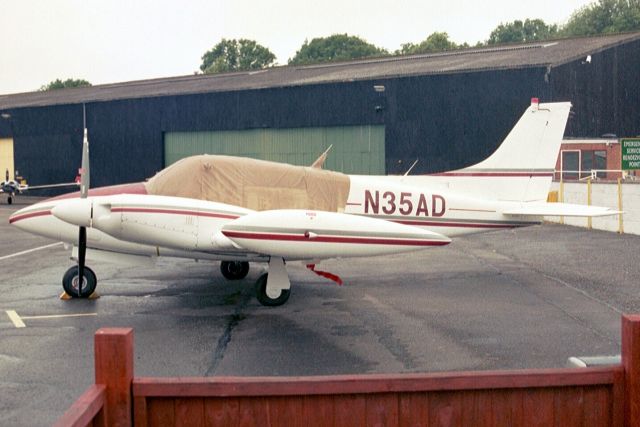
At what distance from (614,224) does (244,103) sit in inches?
960

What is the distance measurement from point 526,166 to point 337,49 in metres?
105

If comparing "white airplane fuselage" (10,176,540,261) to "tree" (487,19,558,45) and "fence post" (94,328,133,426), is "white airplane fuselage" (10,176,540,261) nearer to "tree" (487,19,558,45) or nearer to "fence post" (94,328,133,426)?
"fence post" (94,328,133,426)

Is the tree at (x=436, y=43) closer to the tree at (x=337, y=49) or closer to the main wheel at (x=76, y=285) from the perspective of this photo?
the tree at (x=337, y=49)

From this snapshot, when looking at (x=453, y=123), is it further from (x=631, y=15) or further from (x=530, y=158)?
(x=631, y=15)

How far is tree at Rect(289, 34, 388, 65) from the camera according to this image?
115500 mm

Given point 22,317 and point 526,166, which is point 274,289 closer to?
point 22,317

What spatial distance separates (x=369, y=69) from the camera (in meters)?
43.7

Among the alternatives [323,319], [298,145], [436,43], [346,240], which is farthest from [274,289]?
[436,43]

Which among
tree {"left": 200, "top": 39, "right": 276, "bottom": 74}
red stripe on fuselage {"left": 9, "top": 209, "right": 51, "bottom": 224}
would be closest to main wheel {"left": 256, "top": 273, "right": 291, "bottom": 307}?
red stripe on fuselage {"left": 9, "top": 209, "right": 51, "bottom": 224}

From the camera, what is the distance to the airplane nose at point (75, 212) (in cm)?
1170

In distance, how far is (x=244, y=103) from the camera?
4350 cm

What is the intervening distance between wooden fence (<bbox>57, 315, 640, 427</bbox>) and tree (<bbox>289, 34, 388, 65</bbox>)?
11261 centimetres

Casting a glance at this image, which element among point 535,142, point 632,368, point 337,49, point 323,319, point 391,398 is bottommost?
point 323,319

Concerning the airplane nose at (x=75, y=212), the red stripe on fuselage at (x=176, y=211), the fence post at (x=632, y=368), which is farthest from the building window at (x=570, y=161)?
the fence post at (x=632, y=368)
